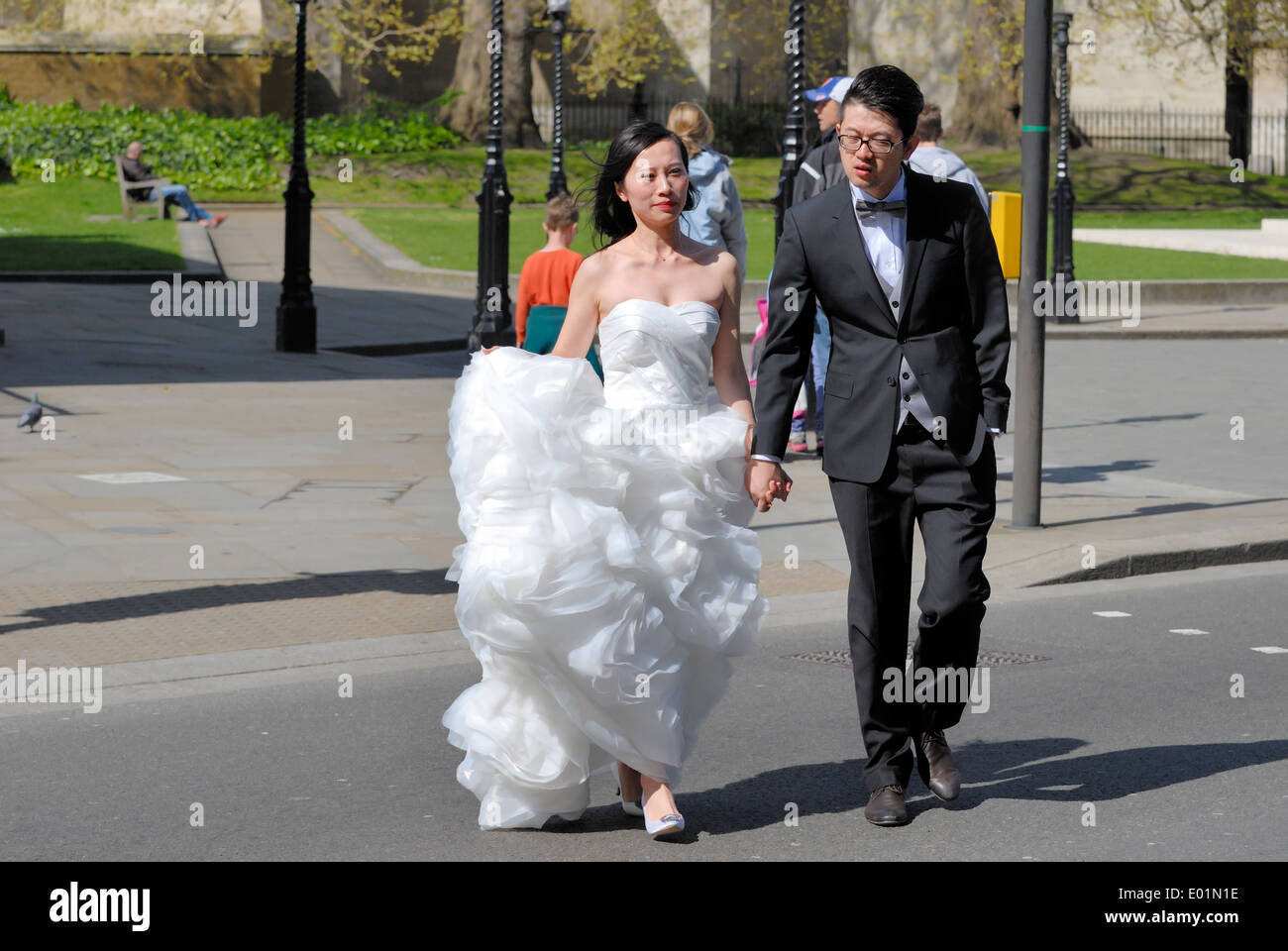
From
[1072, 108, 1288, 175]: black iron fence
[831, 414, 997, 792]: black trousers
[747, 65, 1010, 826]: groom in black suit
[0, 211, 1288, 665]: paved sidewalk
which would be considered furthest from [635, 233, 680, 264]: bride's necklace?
[1072, 108, 1288, 175]: black iron fence

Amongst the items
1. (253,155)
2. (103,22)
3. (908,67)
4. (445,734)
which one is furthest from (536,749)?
(908,67)

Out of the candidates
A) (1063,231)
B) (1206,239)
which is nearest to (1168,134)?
(1206,239)

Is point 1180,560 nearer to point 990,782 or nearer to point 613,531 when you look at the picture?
point 990,782

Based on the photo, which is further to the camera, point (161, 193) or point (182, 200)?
point (161, 193)

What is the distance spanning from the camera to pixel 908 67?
4984cm

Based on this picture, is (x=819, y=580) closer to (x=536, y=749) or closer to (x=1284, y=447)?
(x=536, y=749)

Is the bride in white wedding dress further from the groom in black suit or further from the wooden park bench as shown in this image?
the wooden park bench

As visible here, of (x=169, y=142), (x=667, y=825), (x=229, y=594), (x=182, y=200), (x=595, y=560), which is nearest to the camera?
(x=595, y=560)

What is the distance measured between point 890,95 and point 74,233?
26.4 m

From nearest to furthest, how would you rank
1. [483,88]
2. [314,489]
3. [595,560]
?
[595,560]
[314,489]
[483,88]

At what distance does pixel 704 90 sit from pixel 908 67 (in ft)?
18.2

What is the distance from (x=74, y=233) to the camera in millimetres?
29797

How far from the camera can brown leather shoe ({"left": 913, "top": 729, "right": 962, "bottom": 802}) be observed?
220 inches

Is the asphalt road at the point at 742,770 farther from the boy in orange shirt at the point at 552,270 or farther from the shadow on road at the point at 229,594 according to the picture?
the boy in orange shirt at the point at 552,270
